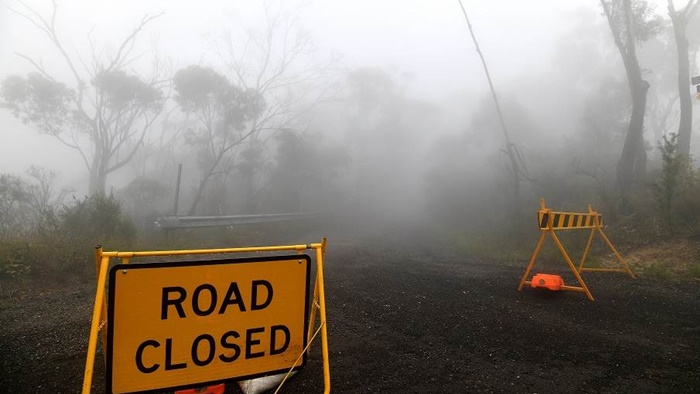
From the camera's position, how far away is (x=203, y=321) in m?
2.56

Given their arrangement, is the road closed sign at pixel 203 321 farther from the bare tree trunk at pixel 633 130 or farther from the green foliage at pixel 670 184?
the bare tree trunk at pixel 633 130

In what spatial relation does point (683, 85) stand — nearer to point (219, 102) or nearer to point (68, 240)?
point (68, 240)

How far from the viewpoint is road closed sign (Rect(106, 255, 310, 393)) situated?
2.41 m

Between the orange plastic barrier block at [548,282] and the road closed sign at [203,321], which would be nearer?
the road closed sign at [203,321]

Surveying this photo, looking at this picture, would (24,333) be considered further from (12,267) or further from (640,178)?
(640,178)

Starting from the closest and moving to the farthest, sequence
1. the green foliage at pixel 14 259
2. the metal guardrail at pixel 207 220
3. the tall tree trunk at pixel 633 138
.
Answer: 1. the green foliage at pixel 14 259
2. the metal guardrail at pixel 207 220
3. the tall tree trunk at pixel 633 138

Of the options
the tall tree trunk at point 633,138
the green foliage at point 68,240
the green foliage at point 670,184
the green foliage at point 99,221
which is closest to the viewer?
the green foliage at point 68,240

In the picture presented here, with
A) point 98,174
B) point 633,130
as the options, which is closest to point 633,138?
point 633,130

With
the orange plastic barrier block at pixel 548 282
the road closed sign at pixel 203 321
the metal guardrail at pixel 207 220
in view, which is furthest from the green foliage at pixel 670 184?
the metal guardrail at pixel 207 220

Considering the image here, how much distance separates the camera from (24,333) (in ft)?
14.0

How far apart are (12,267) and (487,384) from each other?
731 cm

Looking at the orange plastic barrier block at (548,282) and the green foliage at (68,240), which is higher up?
the green foliage at (68,240)

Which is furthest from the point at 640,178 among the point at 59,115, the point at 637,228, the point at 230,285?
the point at 59,115

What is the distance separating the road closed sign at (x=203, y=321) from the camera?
241 centimetres
